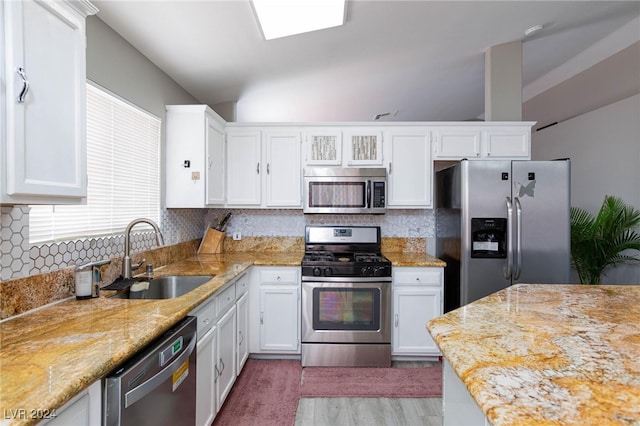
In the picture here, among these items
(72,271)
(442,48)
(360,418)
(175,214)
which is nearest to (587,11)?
(442,48)

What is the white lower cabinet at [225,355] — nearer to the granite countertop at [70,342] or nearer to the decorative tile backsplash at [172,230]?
the granite countertop at [70,342]

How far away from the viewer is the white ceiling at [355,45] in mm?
1941

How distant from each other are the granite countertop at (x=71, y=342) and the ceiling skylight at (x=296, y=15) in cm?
175

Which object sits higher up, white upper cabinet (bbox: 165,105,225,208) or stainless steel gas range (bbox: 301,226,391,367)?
white upper cabinet (bbox: 165,105,225,208)

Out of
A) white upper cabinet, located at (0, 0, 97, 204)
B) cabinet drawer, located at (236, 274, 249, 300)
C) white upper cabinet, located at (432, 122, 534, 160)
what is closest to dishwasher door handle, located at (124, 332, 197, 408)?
white upper cabinet, located at (0, 0, 97, 204)

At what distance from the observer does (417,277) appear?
269 cm

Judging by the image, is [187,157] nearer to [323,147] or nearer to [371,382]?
[323,147]

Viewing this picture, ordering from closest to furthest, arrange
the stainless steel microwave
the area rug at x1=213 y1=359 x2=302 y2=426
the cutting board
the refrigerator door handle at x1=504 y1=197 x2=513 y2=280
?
the area rug at x1=213 y1=359 x2=302 y2=426
the refrigerator door handle at x1=504 y1=197 x2=513 y2=280
the stainless steel microwave
the cutting board

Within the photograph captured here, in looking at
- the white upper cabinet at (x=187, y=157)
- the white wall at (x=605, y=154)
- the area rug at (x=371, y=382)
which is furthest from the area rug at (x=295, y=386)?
the white wall at (x=605, y=154)

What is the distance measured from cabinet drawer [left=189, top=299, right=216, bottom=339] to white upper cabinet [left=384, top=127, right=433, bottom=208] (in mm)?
1916

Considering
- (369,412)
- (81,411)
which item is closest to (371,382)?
(369,412)

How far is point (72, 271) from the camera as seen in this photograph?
1.59 meters

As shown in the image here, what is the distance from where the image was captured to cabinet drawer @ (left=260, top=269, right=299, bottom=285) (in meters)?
2.71

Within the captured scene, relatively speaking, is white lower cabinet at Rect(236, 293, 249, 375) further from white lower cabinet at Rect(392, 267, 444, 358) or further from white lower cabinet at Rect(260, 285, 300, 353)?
white lower cabinet at Rect(392, 267, 444, 358)
